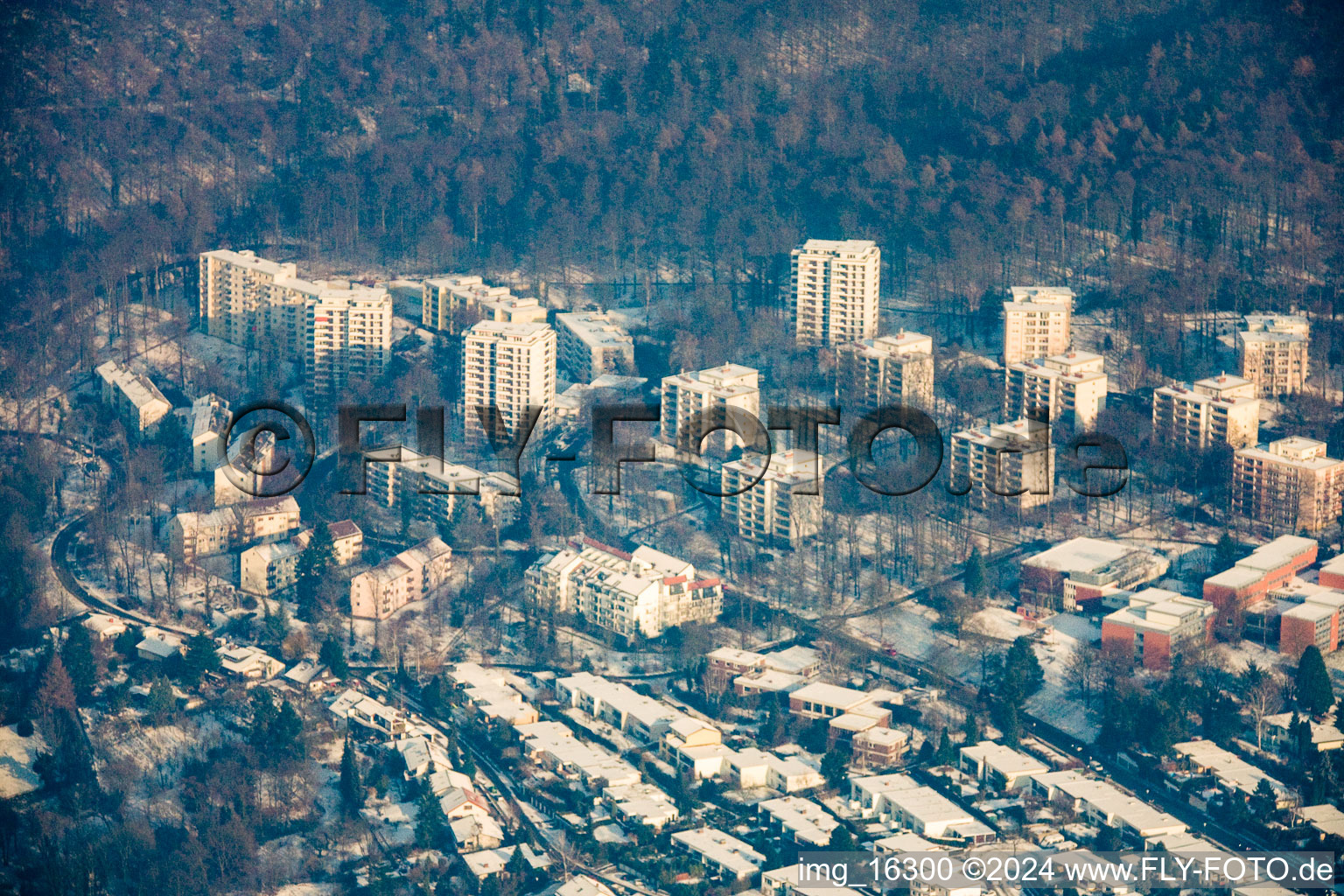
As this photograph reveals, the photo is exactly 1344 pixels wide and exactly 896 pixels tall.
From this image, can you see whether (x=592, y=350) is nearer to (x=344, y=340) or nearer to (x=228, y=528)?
(x=344, y=340)

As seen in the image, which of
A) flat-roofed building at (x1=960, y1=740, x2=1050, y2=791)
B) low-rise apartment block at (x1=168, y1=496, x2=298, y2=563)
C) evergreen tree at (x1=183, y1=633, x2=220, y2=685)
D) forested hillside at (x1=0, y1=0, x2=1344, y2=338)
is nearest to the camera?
flat-roofed building at (x1=960, y1=740, x2=1050, y2=791)

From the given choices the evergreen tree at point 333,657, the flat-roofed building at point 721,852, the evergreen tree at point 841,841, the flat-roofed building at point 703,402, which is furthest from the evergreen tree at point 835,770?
the flat-roofed building at point 703,402

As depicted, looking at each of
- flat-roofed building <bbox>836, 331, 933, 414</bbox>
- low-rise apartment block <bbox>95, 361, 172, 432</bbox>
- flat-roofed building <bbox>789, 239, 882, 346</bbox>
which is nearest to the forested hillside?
flat-roofed building <bbox>789, 239, 882, 346</bbox>

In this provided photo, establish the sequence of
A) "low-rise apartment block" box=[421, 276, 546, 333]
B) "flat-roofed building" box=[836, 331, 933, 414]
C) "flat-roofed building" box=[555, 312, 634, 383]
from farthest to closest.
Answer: "low-rise apartment block" box=[421, 276, 546, 333]
"flat-roofed building" box=[555, 312, 634, 383]
"flat-roofed building" box=[836, 331, 933, 414]

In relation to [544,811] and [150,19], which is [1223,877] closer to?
[544,811]

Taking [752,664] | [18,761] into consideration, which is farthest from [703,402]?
[18,761]

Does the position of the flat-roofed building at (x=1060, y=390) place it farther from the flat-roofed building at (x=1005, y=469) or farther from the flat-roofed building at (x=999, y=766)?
the flat-roofed building at (x=999, y=766)

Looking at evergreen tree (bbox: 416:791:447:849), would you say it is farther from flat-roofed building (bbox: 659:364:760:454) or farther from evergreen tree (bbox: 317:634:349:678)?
flat-roofed building (bbox: 659:364:760:454)
